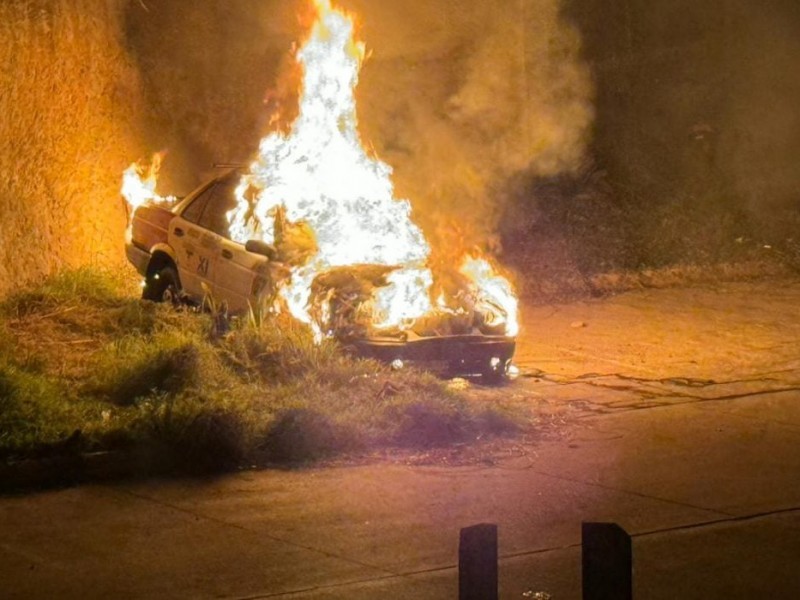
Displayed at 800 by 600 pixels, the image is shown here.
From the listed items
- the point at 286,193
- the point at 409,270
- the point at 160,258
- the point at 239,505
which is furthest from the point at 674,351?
the point at 239,505

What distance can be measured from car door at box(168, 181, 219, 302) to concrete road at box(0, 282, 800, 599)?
281cm

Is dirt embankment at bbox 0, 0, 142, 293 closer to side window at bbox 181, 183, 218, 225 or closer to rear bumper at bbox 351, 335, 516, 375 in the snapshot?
side window at bbox 181, 183, 218, 225

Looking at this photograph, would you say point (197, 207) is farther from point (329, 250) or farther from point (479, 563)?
point (479, 563)

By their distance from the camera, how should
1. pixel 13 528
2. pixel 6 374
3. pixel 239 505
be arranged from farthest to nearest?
pixel 6 374, pixel 239 505, pixel 13 528

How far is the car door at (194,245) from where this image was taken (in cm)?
1084

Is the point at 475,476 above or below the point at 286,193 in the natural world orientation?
below

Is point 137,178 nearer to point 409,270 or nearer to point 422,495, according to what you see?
point 409,270

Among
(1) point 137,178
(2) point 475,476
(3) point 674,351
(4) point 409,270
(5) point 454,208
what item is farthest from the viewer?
(5) point 454,208

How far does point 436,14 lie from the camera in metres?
14.3

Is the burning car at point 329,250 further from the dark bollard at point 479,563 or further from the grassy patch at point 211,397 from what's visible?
the dark bollard at point 479,563

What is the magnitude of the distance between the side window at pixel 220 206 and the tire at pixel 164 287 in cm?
65

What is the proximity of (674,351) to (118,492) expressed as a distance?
5810 mm

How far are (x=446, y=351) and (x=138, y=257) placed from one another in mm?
3688

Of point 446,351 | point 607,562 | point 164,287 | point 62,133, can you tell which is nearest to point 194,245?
point 164,287
